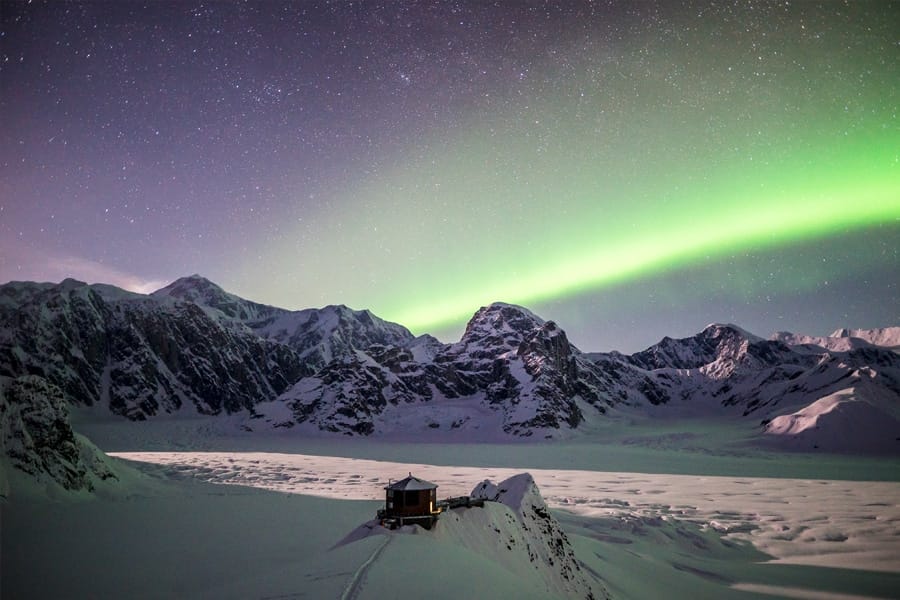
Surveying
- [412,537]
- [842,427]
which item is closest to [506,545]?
[412,537]

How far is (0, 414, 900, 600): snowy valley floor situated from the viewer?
2191 centimetres

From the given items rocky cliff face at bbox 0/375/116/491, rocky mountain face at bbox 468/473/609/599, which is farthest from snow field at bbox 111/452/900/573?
rocky cliff face at bbox 0/375/116/491

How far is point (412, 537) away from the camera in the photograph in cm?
2556

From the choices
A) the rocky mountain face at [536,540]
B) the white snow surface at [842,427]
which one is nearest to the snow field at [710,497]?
the rocky mountain face at [536,540]

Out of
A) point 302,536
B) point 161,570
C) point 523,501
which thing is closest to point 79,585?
point 161,570

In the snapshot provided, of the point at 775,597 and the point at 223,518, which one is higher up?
the point at 223,518

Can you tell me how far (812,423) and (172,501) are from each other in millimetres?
177048

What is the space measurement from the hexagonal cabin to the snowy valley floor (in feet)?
7.41

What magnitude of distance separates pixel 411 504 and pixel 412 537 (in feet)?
9.77

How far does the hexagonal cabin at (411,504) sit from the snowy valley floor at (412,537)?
2.26 m

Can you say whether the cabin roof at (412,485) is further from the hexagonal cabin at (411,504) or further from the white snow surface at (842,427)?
the white snow surface at (842,427)

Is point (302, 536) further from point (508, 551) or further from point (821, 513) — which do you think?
point (821, 513)

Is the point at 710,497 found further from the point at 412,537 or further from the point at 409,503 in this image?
the point at 412,537

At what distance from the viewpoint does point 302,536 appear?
115ft
